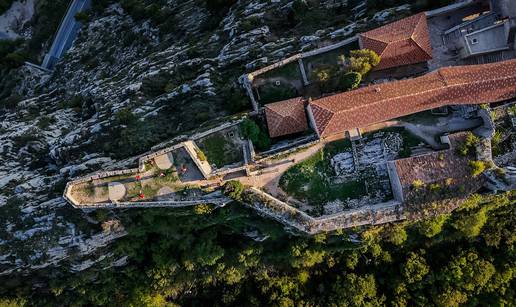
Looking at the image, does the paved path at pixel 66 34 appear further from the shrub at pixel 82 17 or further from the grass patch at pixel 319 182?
the grass patch at pixel 319 182

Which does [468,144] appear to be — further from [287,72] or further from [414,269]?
[414,269]

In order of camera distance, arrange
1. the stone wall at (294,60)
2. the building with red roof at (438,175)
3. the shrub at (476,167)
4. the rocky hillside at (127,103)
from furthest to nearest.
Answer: the rocky hillside at (127,103), the stone wall at (294,60), the building with red roof at (438,175), the shrub at (476,167)

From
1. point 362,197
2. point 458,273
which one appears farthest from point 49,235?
point 458,273

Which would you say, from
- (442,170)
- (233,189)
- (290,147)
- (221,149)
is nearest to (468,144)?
(442,170)

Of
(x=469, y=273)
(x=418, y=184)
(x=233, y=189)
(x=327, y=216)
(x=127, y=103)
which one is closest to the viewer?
(x=418, y=184)

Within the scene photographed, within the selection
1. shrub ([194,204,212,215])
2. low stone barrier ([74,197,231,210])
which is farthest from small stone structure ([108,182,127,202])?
shrub ([194,204,212,215])

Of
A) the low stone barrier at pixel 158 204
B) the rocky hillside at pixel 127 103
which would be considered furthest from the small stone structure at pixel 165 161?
the rocky hillside at pixel 127 103
